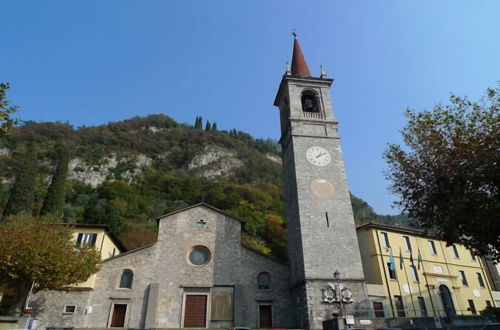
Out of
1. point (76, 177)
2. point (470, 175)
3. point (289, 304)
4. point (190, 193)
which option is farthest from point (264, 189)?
point (470, 175)

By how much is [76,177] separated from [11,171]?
11.6m

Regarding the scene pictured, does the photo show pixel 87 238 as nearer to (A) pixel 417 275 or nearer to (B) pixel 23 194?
(B) pixel 23 194

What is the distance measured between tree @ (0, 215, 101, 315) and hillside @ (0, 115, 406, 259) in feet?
81.2

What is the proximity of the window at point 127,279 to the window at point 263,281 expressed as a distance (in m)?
8.48

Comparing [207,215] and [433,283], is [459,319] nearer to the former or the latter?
[433,283]

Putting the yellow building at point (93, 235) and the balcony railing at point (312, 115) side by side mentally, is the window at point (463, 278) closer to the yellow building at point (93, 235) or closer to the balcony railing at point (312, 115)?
the balcony railing at point (312, 115)

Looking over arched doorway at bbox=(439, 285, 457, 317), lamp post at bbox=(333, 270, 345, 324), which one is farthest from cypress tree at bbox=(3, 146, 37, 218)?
arched doorway at bbox=(439, 285, 457, 317)

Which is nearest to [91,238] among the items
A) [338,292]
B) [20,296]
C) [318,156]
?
[20,296]

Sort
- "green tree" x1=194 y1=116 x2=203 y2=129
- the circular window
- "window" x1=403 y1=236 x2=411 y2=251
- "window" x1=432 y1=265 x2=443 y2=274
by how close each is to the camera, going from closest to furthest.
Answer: the circular window
"window" x1=432 y1=265 x2=443 y2=274
"window" x1=403 y1=236 x2=411 y2=251
"green tree" x1=194 y1=116 x2=203 y2=129

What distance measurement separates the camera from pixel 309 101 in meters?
27.8

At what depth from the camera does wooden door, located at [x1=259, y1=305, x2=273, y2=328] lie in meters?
21.4

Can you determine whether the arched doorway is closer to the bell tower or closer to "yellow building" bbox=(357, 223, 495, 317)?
"yellow building" bbox=(357, 223, 495, 317)

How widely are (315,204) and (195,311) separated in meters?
10.5

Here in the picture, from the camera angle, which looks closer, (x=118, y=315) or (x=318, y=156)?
(x=118, y=315)
